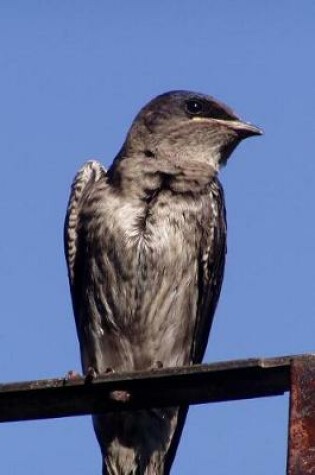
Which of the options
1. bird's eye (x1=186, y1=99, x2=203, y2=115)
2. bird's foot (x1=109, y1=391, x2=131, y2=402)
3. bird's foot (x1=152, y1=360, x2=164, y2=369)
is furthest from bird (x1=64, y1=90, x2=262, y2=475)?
bird's foot (x1=109, y1=391, x2=131, y2=402)

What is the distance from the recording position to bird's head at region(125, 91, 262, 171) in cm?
1048

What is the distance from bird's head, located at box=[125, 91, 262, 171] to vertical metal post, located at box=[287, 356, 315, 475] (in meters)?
5.74

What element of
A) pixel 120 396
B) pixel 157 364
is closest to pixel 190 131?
pixel 157 364

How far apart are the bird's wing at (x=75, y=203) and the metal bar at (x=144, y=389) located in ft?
14.4

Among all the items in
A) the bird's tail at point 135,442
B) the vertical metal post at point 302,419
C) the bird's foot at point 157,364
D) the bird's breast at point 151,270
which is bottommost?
the vertical metal post at point 302,419

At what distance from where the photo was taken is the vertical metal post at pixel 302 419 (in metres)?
4.14

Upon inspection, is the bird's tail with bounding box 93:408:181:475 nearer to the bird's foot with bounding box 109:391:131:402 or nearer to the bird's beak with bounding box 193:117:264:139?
the bird's beak with bounding box 193:117:264:139

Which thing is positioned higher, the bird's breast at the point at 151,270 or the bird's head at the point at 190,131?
the bird's head at the point at 190,131

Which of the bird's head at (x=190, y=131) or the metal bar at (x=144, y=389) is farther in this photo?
the bird's head at (x=190, y=131)

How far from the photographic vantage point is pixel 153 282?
9.62 meters

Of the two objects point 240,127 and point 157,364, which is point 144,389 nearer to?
point 157,364

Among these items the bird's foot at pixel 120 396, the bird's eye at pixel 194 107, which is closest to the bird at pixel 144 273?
the bird's eye at pixel 194 107

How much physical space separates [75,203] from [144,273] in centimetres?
101

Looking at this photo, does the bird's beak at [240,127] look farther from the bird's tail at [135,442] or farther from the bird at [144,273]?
the bird's tail at [135,442]
